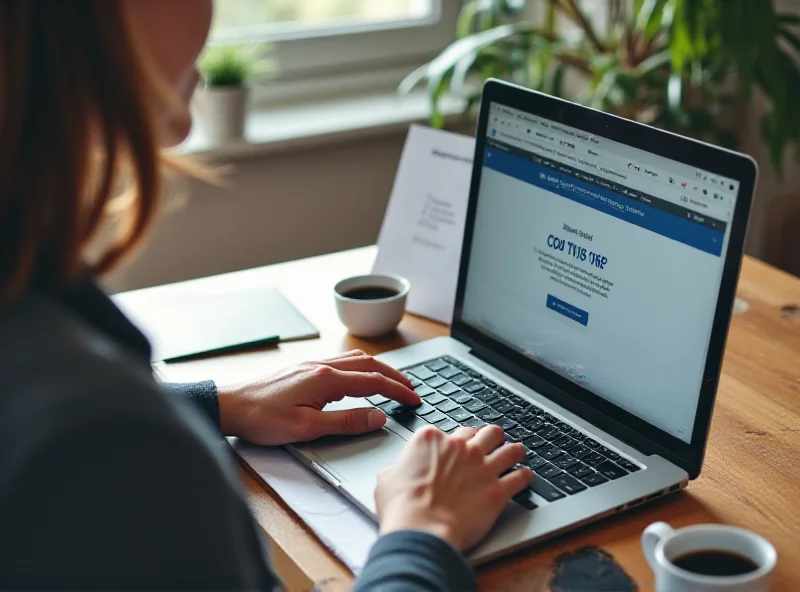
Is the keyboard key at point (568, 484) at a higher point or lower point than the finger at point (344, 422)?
higher

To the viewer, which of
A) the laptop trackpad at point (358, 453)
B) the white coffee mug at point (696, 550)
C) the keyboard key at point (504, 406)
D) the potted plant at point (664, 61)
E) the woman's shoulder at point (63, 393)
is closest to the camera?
the woman's shoulder at point (63, 393)

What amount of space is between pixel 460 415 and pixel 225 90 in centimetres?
136

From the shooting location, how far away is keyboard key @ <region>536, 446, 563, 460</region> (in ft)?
3.09

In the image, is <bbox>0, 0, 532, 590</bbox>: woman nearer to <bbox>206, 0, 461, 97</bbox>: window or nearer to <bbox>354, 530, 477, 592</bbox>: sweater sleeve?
<bbox>354, 530, 477, 592</bbox>: sweater sleeve

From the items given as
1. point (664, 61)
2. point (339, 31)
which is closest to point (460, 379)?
point (664, 61)

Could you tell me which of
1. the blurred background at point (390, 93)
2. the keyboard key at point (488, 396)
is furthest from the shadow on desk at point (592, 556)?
the blurred background at point (390, 93)

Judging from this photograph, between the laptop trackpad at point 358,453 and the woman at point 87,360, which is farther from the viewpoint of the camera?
the laptop trackpad at point 358,453

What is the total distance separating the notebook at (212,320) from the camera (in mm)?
1239

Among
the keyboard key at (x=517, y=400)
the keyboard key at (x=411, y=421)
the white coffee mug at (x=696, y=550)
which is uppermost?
the white coffee mug at (x=696, y=550)

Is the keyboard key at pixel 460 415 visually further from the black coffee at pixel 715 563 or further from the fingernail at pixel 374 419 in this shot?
the black coffee at pixel 715 563

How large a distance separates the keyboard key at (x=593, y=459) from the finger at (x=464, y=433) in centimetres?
11

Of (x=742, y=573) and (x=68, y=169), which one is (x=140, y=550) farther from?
(x=742, y=573)

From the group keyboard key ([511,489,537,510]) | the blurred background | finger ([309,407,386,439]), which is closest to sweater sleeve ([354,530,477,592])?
keyboard key ([511,489,537,510])

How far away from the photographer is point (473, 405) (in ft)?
3.44
